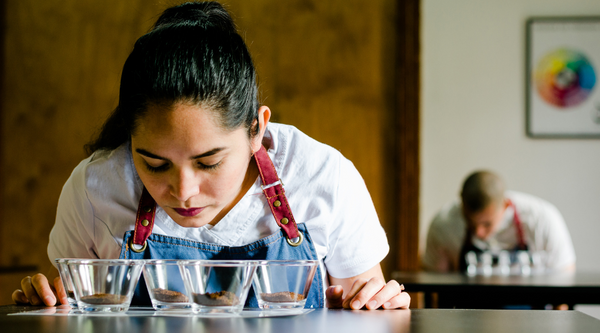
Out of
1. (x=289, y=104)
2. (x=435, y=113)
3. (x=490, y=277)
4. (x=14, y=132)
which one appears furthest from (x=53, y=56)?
(x=490, y=277)

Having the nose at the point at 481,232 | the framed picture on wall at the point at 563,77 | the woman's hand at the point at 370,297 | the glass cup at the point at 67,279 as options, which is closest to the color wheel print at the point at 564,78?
the framed picture on wall at the point at 563,77

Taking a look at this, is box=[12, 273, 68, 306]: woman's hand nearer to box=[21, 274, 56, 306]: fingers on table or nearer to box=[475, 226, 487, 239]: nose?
box=[21, 274, 56, 306]: fingers on table

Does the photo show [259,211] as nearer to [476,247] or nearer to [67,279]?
[67,279]

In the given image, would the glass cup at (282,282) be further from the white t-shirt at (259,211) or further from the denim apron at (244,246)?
the white t-shirt at (259,211)

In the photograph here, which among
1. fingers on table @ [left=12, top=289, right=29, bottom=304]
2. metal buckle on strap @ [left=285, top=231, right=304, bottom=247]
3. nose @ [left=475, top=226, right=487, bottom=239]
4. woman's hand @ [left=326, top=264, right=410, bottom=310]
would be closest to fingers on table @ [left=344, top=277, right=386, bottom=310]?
woman's hand @ [left=326, top=264, right=410, bottom=310]

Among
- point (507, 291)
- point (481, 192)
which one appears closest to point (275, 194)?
point (507, 291)

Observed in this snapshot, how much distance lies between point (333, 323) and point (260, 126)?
1.72ft

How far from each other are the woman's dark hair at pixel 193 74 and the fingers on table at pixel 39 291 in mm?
310

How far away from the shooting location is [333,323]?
786 millimetres

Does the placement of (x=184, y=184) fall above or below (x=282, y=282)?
above

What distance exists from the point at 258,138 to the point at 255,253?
9.4 inches

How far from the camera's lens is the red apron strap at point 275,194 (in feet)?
3.89

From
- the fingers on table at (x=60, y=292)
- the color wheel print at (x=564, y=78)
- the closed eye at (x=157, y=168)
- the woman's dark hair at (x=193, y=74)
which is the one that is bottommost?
the fingers on table at (x=60, y=292)

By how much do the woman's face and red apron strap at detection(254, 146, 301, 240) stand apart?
115 millimetres
